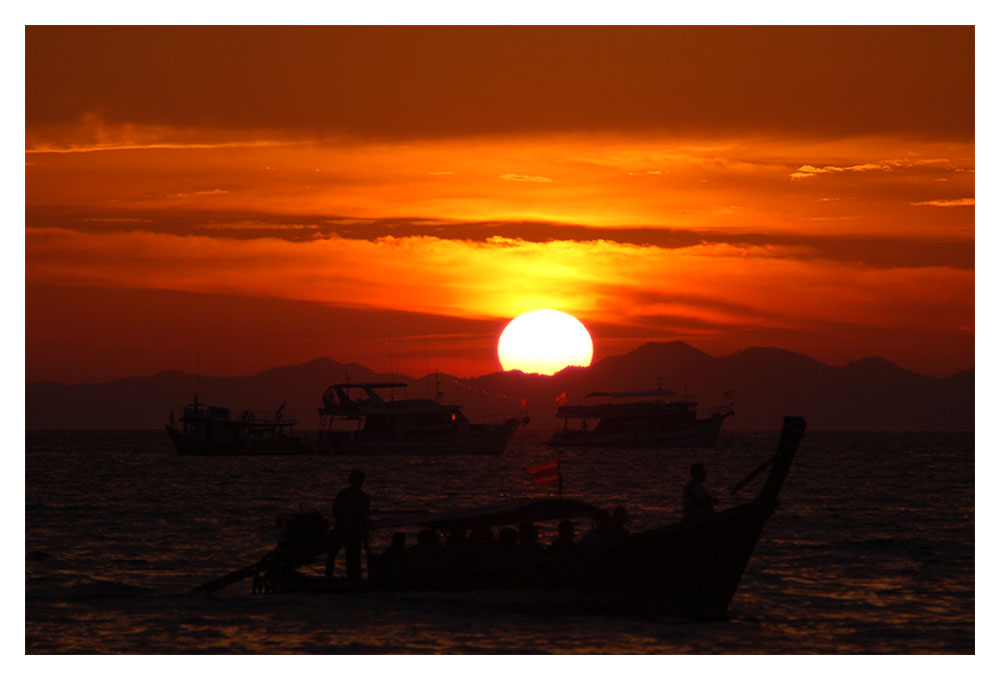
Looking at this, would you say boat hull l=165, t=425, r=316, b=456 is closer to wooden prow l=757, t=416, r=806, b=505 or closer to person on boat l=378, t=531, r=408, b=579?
person on boat l=378, t=531, r=408, b=579

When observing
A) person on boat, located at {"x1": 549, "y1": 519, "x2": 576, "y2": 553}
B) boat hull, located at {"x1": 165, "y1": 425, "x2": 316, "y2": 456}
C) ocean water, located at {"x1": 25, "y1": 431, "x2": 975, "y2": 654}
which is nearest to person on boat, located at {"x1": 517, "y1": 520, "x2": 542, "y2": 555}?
person on boat, located at {"x1": 549, "y1": 519, "x2": 576, "y2": 553}

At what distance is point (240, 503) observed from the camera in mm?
57969

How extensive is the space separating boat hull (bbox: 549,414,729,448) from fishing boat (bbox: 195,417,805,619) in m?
113

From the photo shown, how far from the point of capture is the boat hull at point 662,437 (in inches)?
5300

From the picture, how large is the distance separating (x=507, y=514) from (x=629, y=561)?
229 centimetres

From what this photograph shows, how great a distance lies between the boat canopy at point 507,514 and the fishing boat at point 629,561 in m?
0.02

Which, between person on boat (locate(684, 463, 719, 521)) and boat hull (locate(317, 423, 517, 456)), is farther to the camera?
boat hull (locate(317, 423, 517, 456))

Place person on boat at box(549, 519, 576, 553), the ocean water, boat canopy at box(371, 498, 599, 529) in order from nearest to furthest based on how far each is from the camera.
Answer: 1. the ocean water
2. person on boat at box(549, 519, 576, 553)
3. boat canopy at box(371, 498, 599, 529)

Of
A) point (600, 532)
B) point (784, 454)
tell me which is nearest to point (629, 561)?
point (600, 532)

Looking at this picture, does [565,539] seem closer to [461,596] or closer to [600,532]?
[600,532]

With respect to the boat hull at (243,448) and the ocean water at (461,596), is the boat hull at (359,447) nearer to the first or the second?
the boat hull at (243,448)

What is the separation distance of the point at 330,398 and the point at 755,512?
95850mm

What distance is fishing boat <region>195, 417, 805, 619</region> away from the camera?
21641 millimetres
